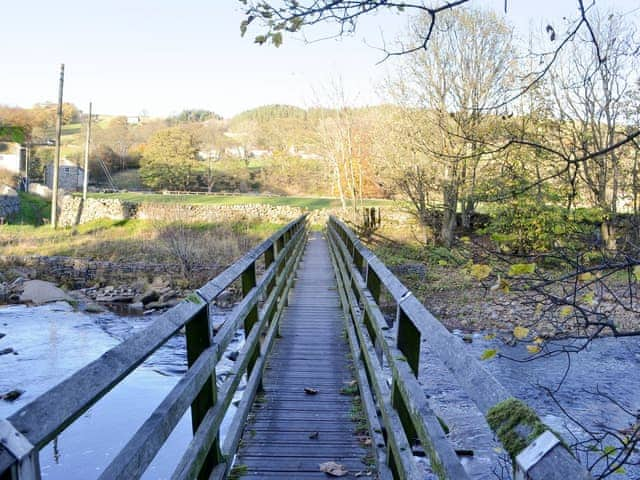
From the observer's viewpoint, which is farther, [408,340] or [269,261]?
[269,261]

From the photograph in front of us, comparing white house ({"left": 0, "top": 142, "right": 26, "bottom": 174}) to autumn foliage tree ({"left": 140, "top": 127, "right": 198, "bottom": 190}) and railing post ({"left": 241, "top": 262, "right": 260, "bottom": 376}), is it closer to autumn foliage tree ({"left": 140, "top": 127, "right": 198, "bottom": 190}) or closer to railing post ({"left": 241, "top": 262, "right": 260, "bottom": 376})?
autumn foliage tree ({"left": 140, "top": 127, "right": 198, "bottom": 190})

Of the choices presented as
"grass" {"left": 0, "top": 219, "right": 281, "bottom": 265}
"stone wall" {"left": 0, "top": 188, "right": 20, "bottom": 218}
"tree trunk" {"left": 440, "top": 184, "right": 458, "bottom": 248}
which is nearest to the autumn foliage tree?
"stone wall" {"left": 0, "top": 188, "right": 20, "bottom": 218}

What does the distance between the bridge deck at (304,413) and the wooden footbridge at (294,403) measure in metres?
0.01

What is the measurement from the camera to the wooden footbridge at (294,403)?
123 cm

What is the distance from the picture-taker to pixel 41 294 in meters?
22.1

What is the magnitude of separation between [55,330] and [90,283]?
926 cm

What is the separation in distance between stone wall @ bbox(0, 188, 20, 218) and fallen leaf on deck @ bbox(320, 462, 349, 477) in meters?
47.9

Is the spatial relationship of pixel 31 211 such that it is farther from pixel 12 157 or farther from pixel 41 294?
pixel 41 294

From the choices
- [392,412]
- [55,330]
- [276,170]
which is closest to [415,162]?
[55,330]

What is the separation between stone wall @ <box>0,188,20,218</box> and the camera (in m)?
46.5

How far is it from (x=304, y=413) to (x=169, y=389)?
7016mm

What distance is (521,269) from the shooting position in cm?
264

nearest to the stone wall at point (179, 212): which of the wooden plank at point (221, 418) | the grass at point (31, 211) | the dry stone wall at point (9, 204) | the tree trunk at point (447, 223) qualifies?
the grass at point (31, 211)

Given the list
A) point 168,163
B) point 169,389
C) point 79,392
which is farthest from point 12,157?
point 79,392
